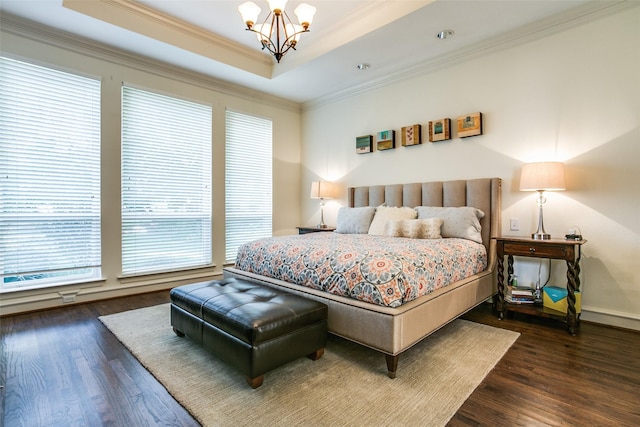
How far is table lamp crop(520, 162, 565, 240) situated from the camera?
2805 millimetres

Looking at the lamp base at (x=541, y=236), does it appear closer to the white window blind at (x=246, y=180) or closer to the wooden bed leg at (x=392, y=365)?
the wooden bed leg at (x=392, y=365)

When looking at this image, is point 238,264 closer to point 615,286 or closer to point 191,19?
point 191,19

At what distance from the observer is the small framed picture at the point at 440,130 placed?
3.79m

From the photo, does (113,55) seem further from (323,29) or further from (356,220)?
(356,220)

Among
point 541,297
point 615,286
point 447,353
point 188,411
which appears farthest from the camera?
point 541,297

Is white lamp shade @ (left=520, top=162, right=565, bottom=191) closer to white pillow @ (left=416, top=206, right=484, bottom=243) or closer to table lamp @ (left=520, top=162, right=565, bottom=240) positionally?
table lamp @ (left=520, top=162, right=565, bottom=240)

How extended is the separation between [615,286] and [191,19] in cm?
496

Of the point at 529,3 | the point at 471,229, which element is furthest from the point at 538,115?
the point at 471,229

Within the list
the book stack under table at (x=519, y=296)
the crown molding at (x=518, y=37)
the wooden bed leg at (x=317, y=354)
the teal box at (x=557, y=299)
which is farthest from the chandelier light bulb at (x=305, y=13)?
the teal box at (x=557, y=299)

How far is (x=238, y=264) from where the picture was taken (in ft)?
10.8

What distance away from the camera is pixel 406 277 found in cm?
204

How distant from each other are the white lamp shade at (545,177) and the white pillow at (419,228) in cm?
88

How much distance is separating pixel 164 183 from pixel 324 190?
7.35ft

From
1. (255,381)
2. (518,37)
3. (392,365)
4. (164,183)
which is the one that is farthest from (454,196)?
(164,183)
